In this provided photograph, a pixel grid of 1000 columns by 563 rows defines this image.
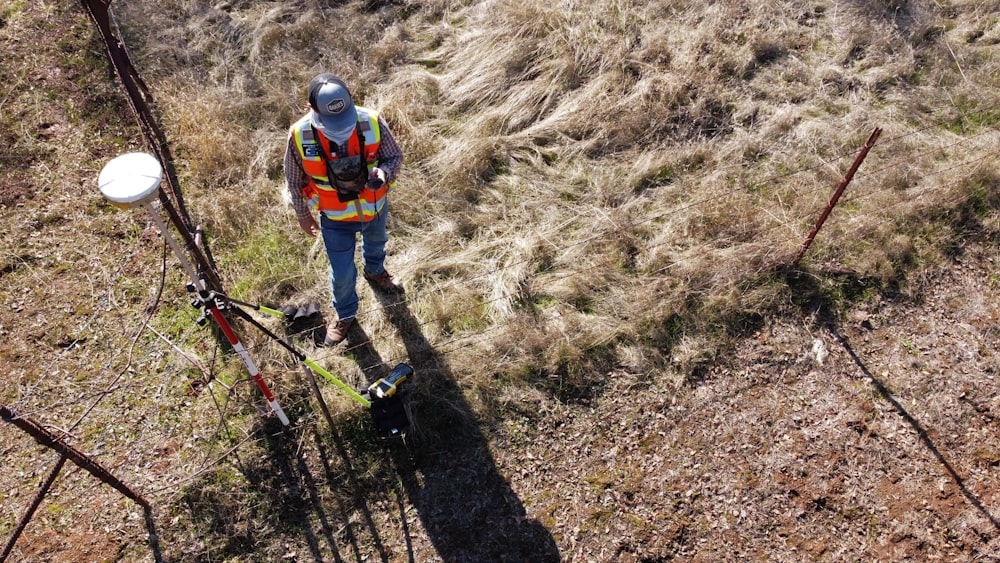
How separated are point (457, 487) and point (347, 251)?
184 centimetres

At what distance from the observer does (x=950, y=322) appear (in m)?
4.45

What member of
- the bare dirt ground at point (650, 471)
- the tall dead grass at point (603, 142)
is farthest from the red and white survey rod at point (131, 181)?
the tall dead grass at point (603, 142)

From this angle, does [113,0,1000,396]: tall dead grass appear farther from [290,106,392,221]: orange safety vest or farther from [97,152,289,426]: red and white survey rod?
[97,152,289,426]: red and white survey rod

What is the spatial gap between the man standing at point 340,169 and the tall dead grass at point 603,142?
0.89 metres

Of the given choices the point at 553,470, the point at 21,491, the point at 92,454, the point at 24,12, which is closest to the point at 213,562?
the point at 92,454

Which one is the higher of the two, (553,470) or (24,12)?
(24,12)

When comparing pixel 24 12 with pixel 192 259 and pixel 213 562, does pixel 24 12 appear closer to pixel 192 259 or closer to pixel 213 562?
pixel 192 259

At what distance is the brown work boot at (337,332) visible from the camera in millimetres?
4480

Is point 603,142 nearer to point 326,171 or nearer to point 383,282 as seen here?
point 383,282

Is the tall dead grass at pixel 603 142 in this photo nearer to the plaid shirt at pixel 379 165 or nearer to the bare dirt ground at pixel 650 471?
the bare dirt ground at pixel 650 471

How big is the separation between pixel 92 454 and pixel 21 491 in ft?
1.54

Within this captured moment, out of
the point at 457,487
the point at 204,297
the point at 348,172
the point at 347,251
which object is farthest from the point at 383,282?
the point at 204,297

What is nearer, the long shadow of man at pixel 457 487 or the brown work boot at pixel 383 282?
the long shadow of man at pixel 457 487

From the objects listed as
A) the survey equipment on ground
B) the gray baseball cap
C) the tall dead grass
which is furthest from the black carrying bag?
the tall dead grass
